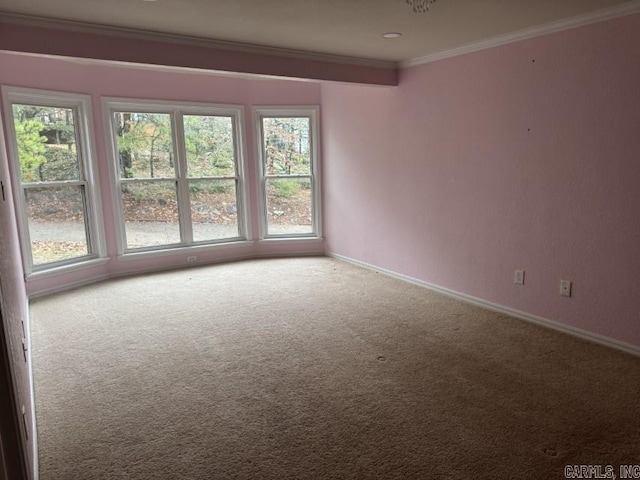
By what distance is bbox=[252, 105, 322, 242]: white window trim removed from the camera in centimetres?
588

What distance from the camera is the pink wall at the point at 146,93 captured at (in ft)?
14.5

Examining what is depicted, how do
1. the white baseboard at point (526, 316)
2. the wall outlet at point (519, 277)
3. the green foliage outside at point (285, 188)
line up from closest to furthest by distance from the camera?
1. the white baseboard at point (526, 316)
2. the wall outlet at point (519, 277)
3. the green foliage outside at point (285, 188)

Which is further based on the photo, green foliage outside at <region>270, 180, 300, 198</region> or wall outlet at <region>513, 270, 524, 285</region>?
green foliage outside at <region>270, 180, 300, 198</region>

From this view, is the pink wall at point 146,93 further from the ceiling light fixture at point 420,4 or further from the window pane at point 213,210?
the ceiling light fixture at point 420,4

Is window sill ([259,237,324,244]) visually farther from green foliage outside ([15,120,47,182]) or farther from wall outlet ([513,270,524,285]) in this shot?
wall outlet ([513,270,524,285])

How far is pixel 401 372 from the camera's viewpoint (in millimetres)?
2850

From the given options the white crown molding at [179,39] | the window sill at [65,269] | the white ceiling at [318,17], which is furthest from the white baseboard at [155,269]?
the white ceiling at [318,17]

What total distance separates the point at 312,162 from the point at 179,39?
2781 mm

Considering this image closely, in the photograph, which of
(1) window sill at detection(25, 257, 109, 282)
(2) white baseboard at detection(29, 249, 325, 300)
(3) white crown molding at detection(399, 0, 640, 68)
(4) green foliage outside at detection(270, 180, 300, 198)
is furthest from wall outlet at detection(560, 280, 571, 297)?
(1) window sill at detection(25, 257, 109, 282)

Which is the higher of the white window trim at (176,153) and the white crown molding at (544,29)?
the white crown molding at (544,29)

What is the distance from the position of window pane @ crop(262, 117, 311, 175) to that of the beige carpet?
2361 mm

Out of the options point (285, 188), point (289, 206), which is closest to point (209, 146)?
point (285, 188)

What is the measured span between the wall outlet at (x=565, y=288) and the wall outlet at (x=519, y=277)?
0.33 metres

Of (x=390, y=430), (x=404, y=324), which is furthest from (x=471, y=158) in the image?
(x=390, y=430)
